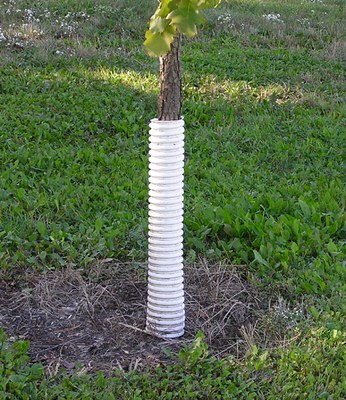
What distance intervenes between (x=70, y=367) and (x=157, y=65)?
19.7 ft

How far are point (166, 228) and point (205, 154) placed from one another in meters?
3.12

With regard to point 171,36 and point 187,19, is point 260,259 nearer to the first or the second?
point 171,36

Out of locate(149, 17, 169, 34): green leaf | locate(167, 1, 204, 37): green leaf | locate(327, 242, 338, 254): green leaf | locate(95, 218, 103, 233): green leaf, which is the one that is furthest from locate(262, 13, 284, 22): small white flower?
locate(167, 1, 204, 37): green leaf

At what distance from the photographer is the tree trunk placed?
12.7ft

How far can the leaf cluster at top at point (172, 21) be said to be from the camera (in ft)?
10.3

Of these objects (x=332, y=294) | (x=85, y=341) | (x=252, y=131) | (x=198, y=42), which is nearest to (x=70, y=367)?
(x=85, y=341)

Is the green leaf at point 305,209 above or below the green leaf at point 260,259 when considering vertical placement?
above

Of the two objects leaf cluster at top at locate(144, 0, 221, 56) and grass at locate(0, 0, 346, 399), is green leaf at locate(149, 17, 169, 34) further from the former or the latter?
grass at locate(0, 0, 346, 399)

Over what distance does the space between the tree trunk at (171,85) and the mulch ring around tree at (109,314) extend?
3.65ft

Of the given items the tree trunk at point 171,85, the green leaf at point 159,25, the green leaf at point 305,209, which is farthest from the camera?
the green leaf at point 305,209

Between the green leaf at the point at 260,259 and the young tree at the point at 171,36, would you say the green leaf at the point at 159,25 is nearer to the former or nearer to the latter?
the young tree at the point at 171,36

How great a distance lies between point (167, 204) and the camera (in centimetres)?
394

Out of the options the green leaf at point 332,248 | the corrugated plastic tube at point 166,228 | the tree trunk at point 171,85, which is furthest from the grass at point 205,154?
the tree trunk at point 171,85

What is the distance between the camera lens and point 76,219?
17.9 feet
